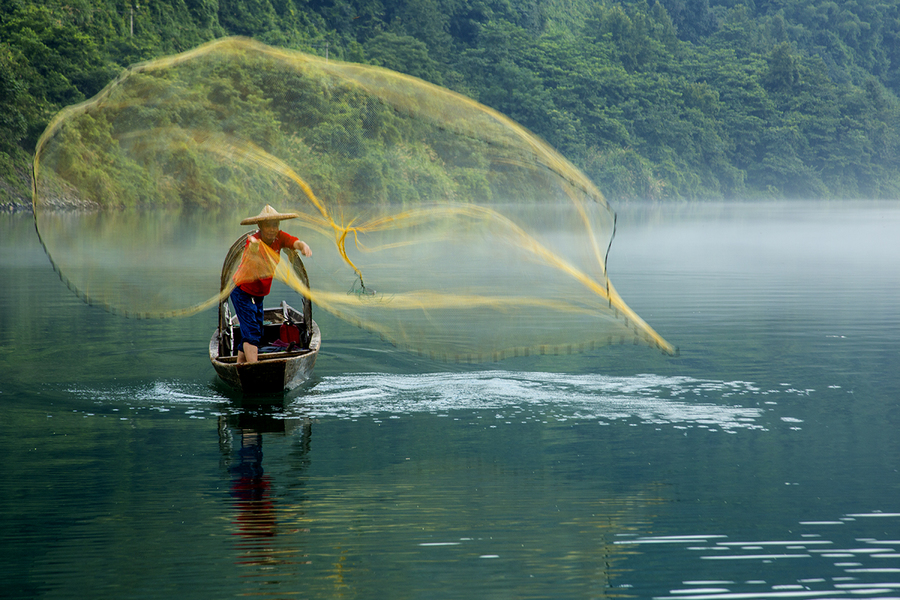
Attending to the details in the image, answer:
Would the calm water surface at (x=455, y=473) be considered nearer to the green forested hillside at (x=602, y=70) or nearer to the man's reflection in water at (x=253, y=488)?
the man's reflection in water at (x=253, y=488)

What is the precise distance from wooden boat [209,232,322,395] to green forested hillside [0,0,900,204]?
3444 cm

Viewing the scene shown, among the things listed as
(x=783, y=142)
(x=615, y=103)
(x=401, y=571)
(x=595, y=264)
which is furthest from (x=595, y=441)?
(x=783, y=142)

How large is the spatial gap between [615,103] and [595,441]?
84.8 meters

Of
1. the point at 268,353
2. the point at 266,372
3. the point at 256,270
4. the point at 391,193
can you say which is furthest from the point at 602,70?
the point at 266,372

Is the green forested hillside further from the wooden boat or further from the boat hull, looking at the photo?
the boat hull

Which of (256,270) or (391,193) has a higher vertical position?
(391,193)

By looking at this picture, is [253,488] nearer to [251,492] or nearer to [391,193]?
[251,492]

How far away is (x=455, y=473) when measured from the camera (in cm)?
706

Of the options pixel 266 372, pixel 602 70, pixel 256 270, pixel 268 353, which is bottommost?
pixel 266 372

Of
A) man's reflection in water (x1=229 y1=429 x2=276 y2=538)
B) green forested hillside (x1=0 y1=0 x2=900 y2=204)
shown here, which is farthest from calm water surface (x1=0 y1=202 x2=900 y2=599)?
green forested hillside (x1=0 y1=0 x2=900 y2=204)

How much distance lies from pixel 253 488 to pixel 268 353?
3082mm

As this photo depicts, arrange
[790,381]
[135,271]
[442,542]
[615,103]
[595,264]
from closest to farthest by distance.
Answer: [442,542]
[595,264]
[790,381]
[135,271]
[615,103]

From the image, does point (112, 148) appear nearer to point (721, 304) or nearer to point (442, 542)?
point (442, 542)

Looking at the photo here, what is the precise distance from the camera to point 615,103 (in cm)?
8919
